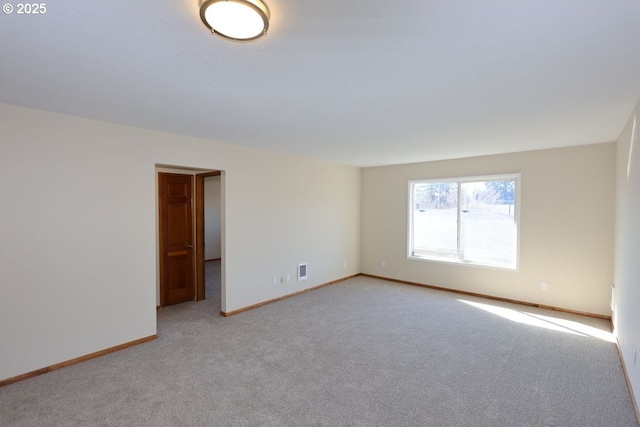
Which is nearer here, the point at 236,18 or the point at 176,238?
the point at 236,18

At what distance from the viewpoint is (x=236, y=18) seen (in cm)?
136

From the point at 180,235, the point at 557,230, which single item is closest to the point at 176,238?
the point at 180,235

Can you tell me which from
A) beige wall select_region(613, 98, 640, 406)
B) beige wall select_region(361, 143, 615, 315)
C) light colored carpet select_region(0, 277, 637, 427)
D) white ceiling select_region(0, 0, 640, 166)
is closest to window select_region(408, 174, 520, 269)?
beige wall select_region(361, 143, 615, 315)

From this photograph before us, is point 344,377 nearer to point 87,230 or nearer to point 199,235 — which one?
point 87,230

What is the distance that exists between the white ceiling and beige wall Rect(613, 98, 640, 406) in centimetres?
34

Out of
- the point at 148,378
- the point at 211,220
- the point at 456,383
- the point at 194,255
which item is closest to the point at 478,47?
the point at 456,383

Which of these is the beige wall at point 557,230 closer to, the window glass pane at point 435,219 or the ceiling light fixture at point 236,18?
the window glass pane at point 435,219

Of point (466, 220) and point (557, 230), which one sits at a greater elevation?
point (466, 220)

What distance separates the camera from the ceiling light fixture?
4.25 ft

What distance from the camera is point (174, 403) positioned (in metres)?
2.43

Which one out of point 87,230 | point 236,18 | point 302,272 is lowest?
point 302,272

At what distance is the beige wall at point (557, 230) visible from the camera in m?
4.25

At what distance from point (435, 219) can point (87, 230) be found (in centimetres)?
543

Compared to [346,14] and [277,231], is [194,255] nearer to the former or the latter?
[277,231]
